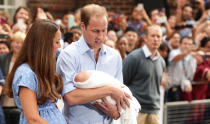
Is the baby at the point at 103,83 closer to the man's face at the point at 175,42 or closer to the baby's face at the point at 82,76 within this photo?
the baby's face at the point at 82,76

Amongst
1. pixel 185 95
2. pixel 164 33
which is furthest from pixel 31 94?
pixel 164 33

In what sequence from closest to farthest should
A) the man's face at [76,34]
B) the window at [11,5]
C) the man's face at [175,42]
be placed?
the man's face at [76,34] → the man's face at [175,42] → the window at [11,5]

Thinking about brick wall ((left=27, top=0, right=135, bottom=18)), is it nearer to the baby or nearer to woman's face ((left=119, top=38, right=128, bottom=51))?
woman's face ((left=119, top=38, right=128, bottom=51))

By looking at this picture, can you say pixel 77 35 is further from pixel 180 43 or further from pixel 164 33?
pixel 164 33

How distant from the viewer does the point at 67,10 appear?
8227 millimetres

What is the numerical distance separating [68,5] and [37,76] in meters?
6.20

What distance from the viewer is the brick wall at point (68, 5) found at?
A: 7.60m

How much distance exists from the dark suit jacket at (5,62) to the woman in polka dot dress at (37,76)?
1.89 metres

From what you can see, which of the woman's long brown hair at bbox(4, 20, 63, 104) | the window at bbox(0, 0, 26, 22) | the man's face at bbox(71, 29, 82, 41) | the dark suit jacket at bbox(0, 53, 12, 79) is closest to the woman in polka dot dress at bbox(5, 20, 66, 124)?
the woman's long brown hair at bbox(4, 20, 63, 104)

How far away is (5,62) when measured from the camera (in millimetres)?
4164

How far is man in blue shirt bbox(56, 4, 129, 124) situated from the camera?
2.28 meters

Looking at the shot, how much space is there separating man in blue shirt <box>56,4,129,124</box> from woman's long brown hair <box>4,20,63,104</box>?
0.13 metres

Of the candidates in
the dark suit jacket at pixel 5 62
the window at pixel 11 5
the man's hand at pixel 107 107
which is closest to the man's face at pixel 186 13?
the window at pixel 11 5

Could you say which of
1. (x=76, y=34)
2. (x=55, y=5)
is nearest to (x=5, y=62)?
(x=76, y=34)
